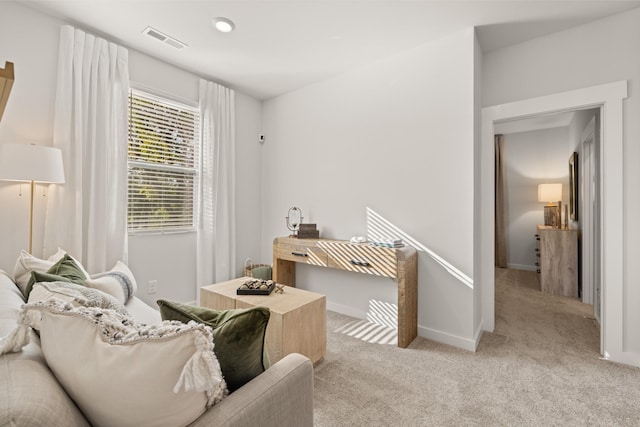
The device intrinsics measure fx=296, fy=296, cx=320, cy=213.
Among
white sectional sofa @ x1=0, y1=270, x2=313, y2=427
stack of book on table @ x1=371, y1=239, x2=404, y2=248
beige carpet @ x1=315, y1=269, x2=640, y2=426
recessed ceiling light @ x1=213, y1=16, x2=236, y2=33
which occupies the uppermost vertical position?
recessed ceiling light @ x1=213, y1=16, x2=236, y2=33

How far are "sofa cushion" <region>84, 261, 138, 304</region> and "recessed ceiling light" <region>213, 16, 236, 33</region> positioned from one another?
2.10 meters

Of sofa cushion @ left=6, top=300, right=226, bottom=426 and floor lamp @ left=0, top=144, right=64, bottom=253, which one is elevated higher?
floor lamp @ left=0, top=144, right=64, bottom=253

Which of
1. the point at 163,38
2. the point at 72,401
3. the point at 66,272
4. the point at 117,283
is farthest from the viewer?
the point at 163,38

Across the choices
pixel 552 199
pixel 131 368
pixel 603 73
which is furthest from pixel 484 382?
pixel 552 199

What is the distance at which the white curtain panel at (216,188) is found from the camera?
3.33 meters

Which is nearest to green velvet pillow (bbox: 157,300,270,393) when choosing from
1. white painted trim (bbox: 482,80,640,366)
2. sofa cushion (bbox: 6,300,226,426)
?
sofa cushion (bbox: 6,300,226,426)

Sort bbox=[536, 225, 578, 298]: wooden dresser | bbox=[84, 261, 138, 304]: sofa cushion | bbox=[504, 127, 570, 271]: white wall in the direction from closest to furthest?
bbox=[84, 261, 138, 304]: sofa cushion, bbox=[536, 225, 578, 298]: wooden dresser, bbox=[504, 127, 570, 271]: white wall

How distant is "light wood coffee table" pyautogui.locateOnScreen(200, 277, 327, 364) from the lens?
1896 mm

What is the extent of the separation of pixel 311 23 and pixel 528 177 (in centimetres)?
510

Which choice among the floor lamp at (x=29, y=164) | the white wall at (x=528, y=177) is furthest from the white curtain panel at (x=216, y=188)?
the white wall at (x=528, y=177)

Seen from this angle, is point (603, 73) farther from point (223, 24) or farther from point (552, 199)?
point (552, 199)

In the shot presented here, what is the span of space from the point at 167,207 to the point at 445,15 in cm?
307

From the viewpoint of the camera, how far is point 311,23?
2381 millimetres

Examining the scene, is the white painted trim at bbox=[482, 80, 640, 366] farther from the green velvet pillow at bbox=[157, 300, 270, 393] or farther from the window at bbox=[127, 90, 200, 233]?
the window at bbox=[127, 90, 200, 233]
